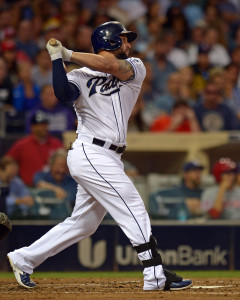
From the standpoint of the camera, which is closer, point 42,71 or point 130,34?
point 130,34

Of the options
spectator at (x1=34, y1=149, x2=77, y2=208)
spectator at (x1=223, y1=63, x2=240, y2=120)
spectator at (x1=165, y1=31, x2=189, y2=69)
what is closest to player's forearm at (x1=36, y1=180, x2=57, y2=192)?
spectator at (x1=34, y1=149, x2=77, y2=208)

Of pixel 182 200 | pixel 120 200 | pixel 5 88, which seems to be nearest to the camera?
pixel 120 200

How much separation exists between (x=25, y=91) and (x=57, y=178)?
92.1 inches

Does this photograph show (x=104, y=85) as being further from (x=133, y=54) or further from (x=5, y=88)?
(x=133, y=54)

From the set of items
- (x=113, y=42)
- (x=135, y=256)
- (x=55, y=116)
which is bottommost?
(x=135, y=256)

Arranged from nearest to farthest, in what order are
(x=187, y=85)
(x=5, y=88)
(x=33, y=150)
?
(x=33, y=150), (x=5, y=88), (x=187, y=85)

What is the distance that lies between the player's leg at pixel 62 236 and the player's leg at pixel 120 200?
0.23 metres

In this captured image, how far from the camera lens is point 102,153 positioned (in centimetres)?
550

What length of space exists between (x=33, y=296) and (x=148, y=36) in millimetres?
8477

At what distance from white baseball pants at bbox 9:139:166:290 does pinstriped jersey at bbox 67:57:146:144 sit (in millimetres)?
131

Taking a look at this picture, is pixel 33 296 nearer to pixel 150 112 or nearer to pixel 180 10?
pixel 150 112

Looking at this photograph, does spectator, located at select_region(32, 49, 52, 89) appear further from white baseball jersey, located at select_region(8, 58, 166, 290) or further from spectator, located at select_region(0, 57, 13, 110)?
white baseball jersey, located at select_region(8, 58, 166, 290)

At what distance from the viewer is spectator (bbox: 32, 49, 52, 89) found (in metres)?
11.4

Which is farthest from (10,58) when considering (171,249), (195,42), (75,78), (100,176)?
(100,176)
